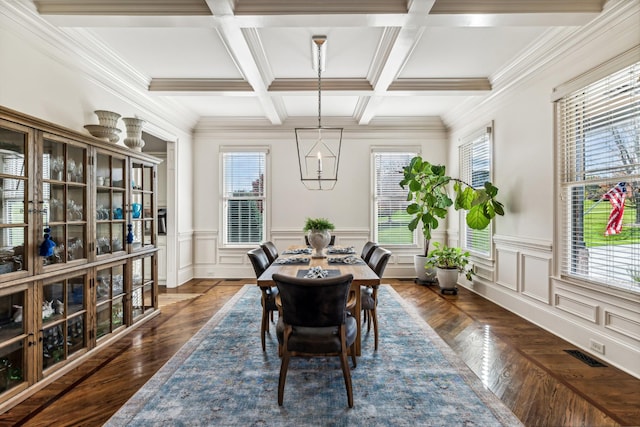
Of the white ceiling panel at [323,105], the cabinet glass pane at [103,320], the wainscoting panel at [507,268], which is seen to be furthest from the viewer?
the white ceiling panel at [323,105]

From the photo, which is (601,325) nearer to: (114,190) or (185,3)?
(185,3)

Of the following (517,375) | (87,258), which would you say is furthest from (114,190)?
(517,375)

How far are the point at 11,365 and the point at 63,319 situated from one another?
44 centimetres

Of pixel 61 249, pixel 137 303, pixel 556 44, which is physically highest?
pixel 556 44

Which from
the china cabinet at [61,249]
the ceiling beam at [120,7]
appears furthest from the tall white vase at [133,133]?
the ceiling beam at [120,7]

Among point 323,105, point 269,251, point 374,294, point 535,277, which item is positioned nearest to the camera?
point 374,294

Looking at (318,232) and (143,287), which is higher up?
(318,232)

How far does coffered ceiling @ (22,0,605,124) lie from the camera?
2.60 m

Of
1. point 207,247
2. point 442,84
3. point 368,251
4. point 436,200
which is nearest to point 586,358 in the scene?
point 368,251

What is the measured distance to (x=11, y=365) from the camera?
7.01 feet

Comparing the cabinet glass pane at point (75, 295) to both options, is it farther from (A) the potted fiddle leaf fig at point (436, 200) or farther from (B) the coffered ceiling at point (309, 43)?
(A) the potted fiddle leaf fig at point (436, 200)

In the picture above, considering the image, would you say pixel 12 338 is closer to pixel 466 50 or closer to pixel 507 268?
pixel 466 50

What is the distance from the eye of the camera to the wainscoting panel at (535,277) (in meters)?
3.39

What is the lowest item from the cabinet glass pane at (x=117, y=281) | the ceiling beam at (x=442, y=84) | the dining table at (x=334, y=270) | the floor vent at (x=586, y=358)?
the floor vent at (x=586, y=358)
